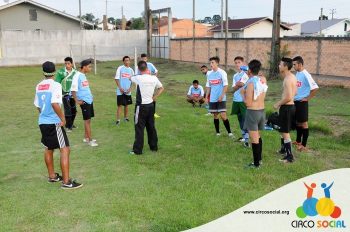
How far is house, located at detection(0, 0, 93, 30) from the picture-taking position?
3816 cm

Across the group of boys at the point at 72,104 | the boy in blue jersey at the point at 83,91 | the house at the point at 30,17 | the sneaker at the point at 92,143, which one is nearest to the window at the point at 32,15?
the house at the point at 30,17

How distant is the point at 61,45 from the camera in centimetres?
3438

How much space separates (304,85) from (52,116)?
14.6 feet

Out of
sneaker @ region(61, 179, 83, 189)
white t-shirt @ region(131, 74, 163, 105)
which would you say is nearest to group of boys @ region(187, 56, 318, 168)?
white t-shirt @ region(131, 74, 163, 105)

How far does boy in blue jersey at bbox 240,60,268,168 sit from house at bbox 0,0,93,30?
3520 centimetres

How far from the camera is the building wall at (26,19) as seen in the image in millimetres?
38250

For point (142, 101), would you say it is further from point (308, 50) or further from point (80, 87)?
point (308, 50)

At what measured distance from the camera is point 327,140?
29.4 feet

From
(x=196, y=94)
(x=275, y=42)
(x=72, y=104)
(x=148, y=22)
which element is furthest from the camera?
(x=148, y=22)

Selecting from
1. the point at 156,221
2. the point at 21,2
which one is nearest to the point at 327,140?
the point at 156,221

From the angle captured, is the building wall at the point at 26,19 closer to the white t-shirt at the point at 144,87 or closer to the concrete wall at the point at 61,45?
the concrete wall at the point at 61,45

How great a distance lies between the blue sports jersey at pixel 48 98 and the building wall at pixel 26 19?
35.4 m

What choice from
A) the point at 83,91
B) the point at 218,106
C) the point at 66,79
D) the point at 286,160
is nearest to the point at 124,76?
the point at 66,79

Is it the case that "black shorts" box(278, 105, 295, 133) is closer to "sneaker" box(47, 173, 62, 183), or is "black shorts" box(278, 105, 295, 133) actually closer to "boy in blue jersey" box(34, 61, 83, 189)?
"boy in blue jersey" box(34, 61, 83, 189)
